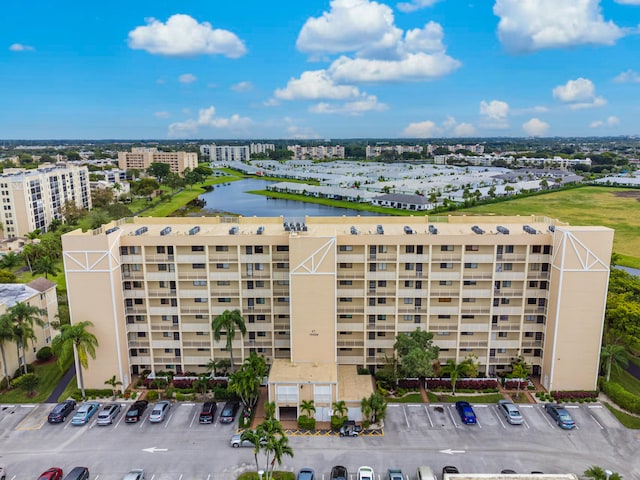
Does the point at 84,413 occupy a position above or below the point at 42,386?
above

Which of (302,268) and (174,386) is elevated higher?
(302,268)

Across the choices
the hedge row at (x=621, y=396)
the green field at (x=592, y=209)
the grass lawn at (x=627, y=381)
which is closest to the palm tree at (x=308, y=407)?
the hedge row at (x=621, y=396)

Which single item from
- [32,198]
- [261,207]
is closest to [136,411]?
[32,198]

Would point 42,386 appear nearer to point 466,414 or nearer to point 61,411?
point 61,411

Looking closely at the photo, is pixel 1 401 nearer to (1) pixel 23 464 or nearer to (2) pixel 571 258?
(1) pixel 23 464

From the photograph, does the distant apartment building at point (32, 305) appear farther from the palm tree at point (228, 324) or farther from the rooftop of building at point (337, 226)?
the palm tree at point (228, 324)

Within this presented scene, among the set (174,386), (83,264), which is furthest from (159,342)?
(83,264)
